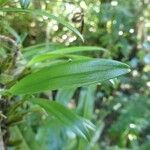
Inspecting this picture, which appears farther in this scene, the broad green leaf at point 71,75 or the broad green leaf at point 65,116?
the broad green leaf at point 65,116

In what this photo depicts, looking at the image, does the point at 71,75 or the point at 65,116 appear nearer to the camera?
the point at 71,75

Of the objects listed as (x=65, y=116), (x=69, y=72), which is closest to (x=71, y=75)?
(x=69, y=72)

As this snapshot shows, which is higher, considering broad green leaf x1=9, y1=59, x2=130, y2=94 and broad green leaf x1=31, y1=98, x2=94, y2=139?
broad green leaf x1=9, y1=59, x2=130, y2=94

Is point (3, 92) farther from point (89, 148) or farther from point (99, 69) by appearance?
point (89, 148)

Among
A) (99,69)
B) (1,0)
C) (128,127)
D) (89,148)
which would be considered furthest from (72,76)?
(128,127)

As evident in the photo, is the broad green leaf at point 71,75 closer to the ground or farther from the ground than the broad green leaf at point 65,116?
farther from the ground

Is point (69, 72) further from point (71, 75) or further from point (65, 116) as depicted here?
point (65, 116)
